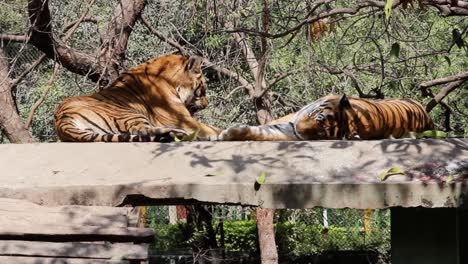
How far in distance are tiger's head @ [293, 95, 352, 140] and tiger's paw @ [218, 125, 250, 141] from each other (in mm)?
420

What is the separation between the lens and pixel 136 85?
7.02m

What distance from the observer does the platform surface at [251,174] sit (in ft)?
14.0

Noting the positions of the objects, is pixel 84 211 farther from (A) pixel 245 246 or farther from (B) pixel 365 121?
(A) pixel 245 246

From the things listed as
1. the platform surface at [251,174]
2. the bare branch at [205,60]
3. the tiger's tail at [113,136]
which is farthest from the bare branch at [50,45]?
the platform surface at [251,174]

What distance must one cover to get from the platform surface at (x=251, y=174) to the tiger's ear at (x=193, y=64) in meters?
2.88

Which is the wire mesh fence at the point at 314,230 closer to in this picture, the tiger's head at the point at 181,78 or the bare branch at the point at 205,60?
the bare branch at the point at 205,60

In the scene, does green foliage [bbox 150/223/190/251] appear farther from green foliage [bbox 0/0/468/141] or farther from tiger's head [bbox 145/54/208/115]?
tiger's head [bbox 145/54/208/115]

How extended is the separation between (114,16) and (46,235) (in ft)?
15.4

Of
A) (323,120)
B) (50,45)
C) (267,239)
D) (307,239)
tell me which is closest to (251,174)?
(323,120)

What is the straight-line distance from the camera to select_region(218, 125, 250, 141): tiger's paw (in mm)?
5102

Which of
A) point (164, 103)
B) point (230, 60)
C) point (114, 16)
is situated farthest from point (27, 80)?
point (164, 103)

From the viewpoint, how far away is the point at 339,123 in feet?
18.2

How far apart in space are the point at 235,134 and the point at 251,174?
0.73 m

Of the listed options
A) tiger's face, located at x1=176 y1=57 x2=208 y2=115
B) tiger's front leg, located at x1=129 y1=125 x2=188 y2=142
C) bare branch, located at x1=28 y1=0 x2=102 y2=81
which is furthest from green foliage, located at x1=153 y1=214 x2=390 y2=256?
tiger's front leg, located at x1=129 y1=125 x2=188 y2=142
